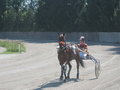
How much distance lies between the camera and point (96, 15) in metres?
68.3

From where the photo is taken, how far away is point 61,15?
78.4 meters

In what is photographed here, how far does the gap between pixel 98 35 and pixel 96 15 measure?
543cm

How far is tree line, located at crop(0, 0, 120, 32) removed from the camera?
67.0 metres

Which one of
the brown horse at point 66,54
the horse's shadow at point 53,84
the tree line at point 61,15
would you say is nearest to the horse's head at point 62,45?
the brown horse at point 66,54

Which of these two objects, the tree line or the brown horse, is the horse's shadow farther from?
the tree line

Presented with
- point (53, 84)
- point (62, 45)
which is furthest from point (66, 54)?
point (53, 84)

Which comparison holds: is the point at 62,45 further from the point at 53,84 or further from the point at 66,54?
the point at 53,84

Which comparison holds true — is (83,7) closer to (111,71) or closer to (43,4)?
(43,4)

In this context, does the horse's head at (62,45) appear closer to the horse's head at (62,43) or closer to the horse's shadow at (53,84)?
the horse's head at (62,43)

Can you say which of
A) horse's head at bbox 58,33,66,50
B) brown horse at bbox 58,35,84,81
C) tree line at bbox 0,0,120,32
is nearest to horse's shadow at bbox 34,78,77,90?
brown horse at bbox 58,35,84,81

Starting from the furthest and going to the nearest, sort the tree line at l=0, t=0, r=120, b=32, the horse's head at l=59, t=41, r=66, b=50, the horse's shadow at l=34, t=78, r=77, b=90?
the tree line at l=0, t=0, r=120, b=32, the horse's head at l=59, t=41, r=66, b=50, the horse's shadow at l=34, t=78, r=77, b=90

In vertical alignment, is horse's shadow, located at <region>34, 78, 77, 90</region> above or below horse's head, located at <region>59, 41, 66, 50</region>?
below

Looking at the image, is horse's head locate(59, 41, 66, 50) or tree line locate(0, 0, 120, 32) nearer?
horse's head locate(59, 41, 66, 50)

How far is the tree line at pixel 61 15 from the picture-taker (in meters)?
67.0
